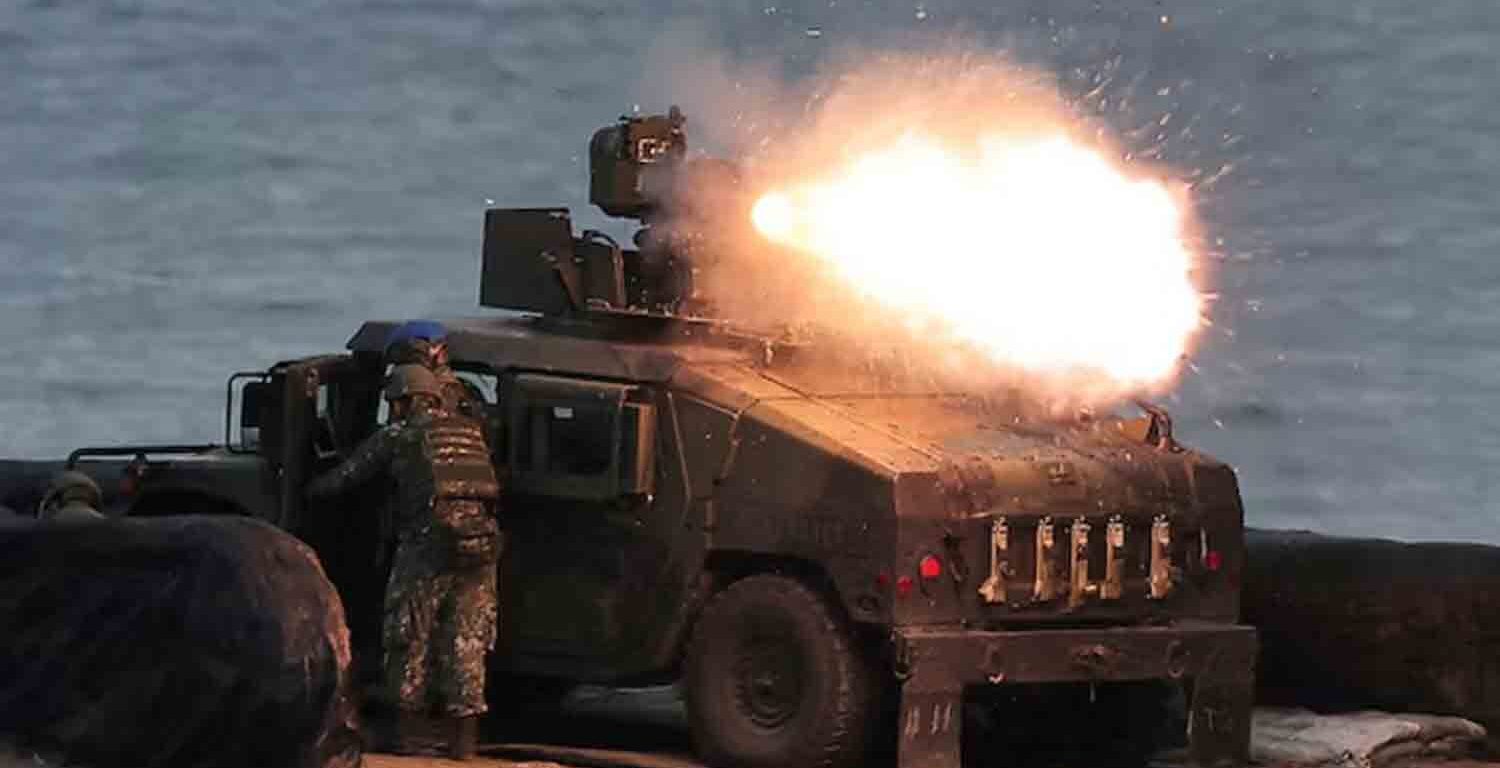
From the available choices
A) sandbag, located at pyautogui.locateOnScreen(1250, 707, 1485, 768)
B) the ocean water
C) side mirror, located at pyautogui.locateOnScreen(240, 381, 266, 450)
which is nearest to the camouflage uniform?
side mirror, located at pyautogui.locateOnScreen(240, 381, 266, 450)

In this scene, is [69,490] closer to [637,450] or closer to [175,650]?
[637,450]

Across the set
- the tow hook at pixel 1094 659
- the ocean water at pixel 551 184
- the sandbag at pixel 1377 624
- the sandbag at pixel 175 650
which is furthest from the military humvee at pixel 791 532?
the ocean water at pixel 551 184

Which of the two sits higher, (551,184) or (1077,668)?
(551,184)

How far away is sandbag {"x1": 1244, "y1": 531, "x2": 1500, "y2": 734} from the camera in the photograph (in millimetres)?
15930

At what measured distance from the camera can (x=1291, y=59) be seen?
62469 mm

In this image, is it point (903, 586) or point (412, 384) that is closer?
point (903, 586)

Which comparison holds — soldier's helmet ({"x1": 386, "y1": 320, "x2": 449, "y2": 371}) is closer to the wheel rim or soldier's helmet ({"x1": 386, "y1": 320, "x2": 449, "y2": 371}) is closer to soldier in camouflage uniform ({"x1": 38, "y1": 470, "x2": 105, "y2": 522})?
soldier in camouflage uniform ({"x1": 38, "y1": 470, "x2": 105, "y2": 522})

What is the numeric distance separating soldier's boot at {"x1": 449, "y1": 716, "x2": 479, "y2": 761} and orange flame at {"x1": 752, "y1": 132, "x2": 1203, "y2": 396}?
8.97ft

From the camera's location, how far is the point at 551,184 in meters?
60.3

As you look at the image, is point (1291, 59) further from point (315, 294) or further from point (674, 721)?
point (674, 721)

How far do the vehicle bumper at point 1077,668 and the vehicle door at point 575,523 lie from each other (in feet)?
4.70

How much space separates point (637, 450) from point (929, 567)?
143 cm

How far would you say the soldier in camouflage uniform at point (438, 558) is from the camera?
14.9 metres

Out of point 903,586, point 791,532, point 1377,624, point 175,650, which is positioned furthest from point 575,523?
point 175,650
